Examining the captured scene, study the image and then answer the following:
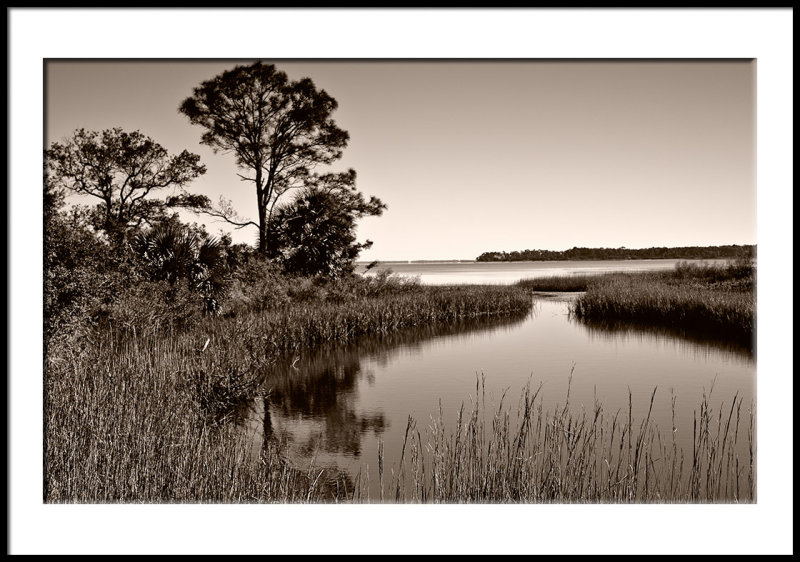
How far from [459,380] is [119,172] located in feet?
18.7

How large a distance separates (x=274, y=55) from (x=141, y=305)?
214 inches

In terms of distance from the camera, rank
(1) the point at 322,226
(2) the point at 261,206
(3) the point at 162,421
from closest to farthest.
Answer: (3) the point at 162,421 < (2) the point at 261,206 < (1) the point at 322,226

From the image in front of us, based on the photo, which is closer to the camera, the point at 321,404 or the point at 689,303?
the point at 321,404

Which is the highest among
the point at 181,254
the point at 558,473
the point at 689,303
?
the point at 181,254

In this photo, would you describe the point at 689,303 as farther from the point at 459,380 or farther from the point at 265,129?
the point at 265,129

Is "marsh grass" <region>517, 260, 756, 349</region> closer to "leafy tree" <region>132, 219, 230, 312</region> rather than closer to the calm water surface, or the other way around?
the calm water surface

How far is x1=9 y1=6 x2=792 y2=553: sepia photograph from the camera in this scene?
3488 millimetres

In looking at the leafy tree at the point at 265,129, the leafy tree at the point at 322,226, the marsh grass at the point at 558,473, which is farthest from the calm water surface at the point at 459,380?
the leafy tree at the point at 265,129

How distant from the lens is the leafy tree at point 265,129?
548 cm

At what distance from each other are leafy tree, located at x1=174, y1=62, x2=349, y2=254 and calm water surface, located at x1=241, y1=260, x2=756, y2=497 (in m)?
2.54

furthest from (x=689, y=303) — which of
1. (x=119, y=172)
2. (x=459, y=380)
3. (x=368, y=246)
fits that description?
(x=119, y=172)

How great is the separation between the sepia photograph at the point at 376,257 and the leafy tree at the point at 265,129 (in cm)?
4

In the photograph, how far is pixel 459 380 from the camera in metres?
9.32
